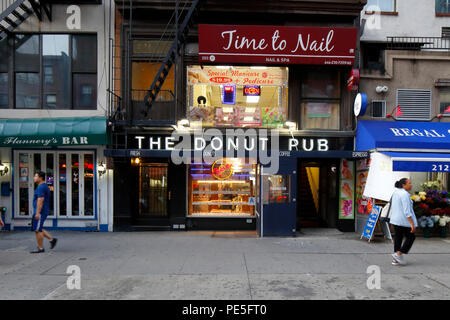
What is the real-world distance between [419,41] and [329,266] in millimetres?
9286

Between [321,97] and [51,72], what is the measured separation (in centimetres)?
927

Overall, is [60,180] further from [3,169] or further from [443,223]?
[443,223]

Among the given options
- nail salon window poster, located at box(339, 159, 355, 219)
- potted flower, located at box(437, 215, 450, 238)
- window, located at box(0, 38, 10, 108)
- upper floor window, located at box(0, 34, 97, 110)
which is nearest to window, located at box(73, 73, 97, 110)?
→ upper floor window, located at box(0, 34, 97, 110)

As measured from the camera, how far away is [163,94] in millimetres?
10367

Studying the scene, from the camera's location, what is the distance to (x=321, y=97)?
10656 mm

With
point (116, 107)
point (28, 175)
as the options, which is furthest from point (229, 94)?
point (28, 175)

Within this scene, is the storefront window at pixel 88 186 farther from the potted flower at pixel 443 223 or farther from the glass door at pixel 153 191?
the potted flower at pixel 443 223

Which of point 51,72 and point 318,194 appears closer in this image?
point 51,72

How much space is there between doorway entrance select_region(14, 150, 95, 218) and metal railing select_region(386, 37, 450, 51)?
1123 centimetres

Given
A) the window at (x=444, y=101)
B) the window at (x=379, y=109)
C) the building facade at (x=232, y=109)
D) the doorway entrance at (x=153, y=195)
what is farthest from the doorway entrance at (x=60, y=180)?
the window at (x=444, y=101)

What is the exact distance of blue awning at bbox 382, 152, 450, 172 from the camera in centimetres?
Result: 845

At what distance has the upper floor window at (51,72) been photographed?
34.1 ft

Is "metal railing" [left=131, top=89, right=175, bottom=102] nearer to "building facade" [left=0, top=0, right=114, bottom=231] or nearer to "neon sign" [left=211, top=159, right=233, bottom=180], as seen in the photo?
"building facade" [left=0, top=0, right=114, bottom=231]

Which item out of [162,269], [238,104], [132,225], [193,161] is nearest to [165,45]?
[238,104]
